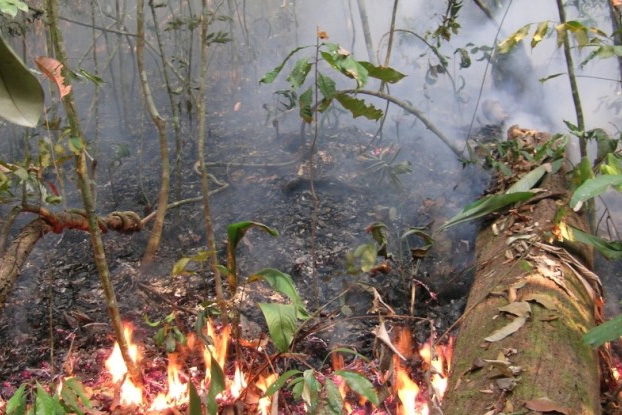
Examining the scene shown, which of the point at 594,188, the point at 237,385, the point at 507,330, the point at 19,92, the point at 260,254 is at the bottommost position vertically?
the point at 237,385

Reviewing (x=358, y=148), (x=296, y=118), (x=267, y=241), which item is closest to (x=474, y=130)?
(x=358, y=148)

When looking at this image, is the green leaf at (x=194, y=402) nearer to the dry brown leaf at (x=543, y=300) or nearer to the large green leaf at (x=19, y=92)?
the dry brown leaf at (x=543, y=300)

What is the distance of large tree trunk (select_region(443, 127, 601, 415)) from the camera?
1.53 metres

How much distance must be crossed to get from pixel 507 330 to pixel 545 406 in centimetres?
40

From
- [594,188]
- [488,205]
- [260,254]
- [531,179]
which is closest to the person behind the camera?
[594,188]

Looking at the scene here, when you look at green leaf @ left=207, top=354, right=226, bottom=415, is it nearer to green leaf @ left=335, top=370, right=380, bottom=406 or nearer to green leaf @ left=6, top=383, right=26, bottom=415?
green leaf @ left=335, top=370, right=380, bottom=406

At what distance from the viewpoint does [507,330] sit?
179 cm

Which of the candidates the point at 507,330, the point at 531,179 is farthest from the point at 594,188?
the point at 531,179

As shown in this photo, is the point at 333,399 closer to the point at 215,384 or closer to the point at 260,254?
the point at 215,384

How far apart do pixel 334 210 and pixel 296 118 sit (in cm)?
259

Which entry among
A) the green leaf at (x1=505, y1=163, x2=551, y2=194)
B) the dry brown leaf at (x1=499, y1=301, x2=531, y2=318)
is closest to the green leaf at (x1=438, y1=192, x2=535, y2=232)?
the green leaf at (x1=505, y1=163, x2=551, y2=194)

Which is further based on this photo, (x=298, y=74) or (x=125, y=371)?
(x=125, y=371)

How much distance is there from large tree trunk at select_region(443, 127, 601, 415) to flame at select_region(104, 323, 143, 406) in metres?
1.30

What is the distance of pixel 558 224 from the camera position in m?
2.33
